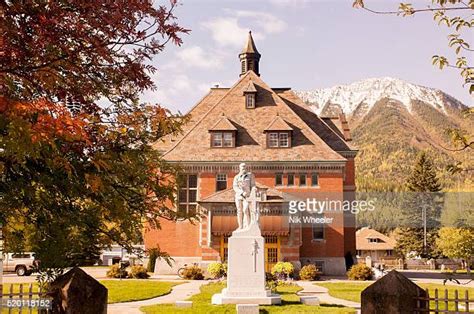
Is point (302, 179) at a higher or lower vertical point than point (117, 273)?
higher

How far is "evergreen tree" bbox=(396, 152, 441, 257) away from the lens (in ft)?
216

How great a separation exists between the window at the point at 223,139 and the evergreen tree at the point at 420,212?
113ft

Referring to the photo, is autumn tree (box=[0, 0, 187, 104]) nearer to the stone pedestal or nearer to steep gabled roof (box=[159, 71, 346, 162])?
the stone pedestal

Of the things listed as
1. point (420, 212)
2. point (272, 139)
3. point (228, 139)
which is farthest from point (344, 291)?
point (420, 212)

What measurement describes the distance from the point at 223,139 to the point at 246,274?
2221 cm

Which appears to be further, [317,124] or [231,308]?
[317,124]

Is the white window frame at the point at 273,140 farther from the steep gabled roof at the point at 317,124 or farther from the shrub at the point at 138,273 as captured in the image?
the shrub at the point at 138,273

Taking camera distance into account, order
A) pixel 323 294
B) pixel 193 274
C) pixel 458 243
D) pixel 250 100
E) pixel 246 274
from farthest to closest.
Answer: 1. pixel 458 243
2. pixel 250 100
3. pixel 193 274
4. pixel 323 294
5. pixel 246 274

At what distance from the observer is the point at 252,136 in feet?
138

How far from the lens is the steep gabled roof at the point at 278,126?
40781mm

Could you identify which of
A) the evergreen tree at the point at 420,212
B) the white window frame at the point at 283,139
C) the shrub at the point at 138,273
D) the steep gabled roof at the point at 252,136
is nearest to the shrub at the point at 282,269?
the shrub at the point at 138,273

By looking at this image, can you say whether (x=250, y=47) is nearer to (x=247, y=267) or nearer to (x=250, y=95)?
(x=250, y=95)

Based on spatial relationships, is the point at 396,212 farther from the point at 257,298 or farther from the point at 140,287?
the point at 257,298

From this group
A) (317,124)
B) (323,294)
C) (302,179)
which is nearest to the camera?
(323,294)
